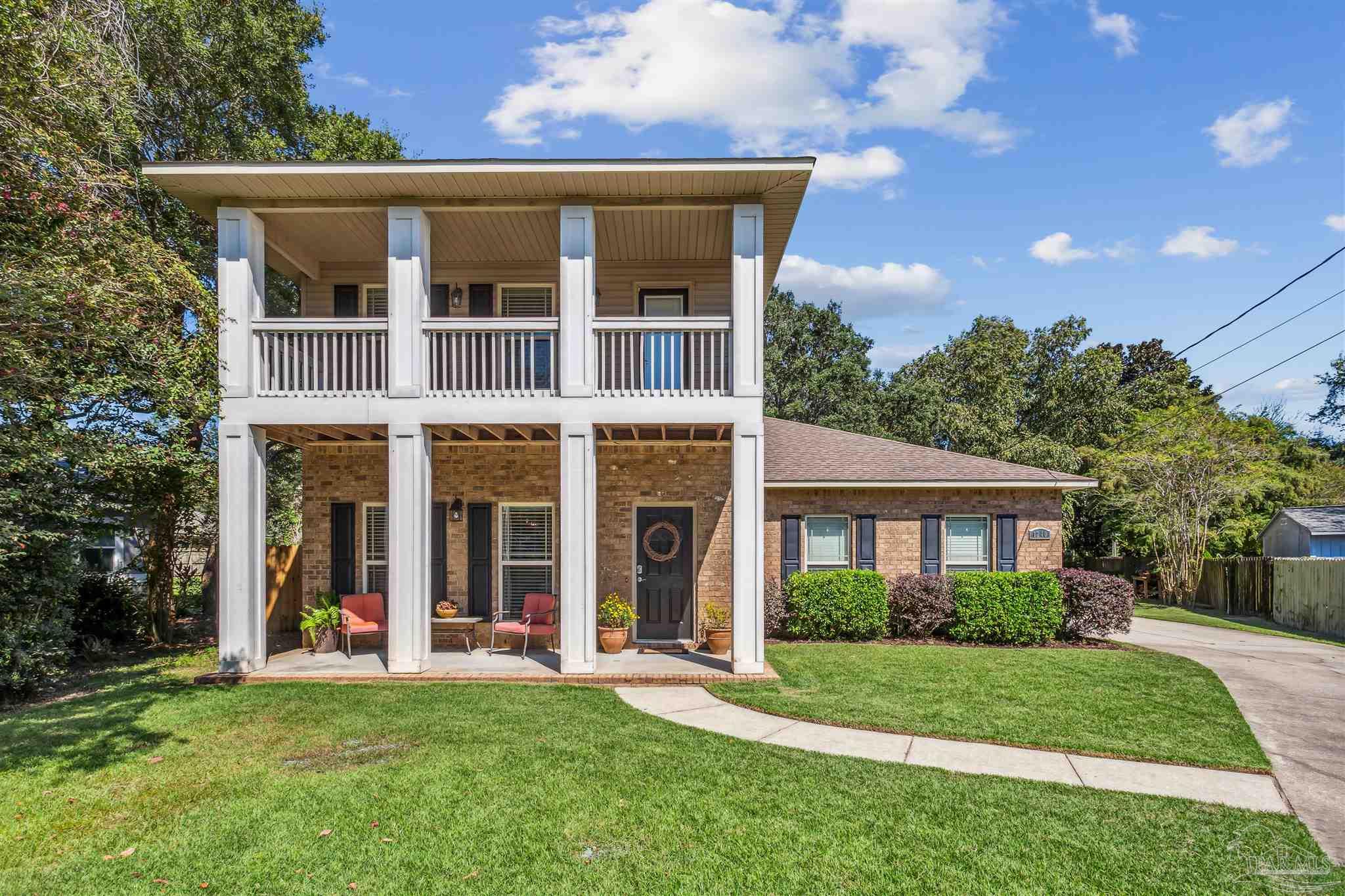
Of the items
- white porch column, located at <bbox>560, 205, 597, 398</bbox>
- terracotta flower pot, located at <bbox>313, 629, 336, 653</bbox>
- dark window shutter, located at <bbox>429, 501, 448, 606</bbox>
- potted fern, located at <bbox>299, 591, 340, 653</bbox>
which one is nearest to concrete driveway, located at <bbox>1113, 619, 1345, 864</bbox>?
white porch column, located at <bbox>560, 205, 597, 398</bbox>

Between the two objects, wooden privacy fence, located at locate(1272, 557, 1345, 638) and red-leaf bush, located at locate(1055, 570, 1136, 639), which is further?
wooden privacy fence, located at locate(1272, 557, 1345, 638)

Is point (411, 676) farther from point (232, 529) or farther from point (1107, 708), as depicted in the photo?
point (1107, 708)

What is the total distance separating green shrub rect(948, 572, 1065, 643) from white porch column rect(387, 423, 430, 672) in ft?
27.6

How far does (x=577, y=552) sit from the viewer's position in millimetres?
8844

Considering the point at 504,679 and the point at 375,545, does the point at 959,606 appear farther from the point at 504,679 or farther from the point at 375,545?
the point at 375,545

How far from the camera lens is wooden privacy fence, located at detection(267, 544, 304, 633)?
1187cm

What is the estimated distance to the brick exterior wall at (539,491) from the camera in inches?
435

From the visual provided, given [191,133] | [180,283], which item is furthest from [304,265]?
[191,133]

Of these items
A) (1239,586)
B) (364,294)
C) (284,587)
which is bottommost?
(1239,586)

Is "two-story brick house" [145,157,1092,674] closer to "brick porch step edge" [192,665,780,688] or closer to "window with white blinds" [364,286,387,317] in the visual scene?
"brick porch step edge" [192,665,780,688]

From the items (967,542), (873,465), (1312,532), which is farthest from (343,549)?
(1312,532)

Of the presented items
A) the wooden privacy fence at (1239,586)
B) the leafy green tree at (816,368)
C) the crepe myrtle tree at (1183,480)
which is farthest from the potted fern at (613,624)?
the leafy green tree at (816,368)
